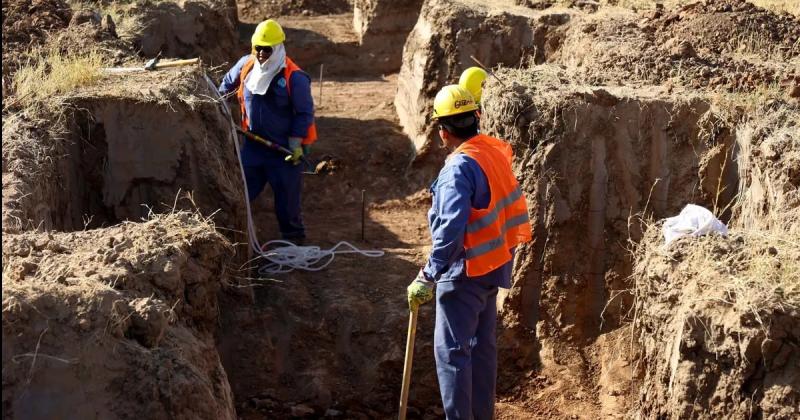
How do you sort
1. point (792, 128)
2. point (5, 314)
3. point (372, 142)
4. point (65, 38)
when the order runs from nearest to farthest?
1. point (5, 314)
2. point (792, 128)
3. point (65, 38)
4. point (372, 142)

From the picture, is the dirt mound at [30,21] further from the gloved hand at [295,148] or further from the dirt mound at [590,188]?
the dirt mound at [590,188]

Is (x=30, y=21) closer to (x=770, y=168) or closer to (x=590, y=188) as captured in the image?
(x=590, y=188)

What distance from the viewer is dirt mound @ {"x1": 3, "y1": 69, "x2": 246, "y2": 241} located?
707cm

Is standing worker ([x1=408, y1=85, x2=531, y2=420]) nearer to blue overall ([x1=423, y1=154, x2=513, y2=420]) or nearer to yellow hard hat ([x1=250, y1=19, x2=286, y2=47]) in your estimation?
blue overall ([x1=423, y1=154, x2=513, y2=420])

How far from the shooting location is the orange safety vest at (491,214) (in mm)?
5688

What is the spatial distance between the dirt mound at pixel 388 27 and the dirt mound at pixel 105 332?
944 cm

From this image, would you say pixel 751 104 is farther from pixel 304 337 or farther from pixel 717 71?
pixel 304 337

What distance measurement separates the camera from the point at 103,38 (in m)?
9.62

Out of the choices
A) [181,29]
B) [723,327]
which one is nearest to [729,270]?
[723,327]

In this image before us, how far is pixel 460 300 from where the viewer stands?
5.83m

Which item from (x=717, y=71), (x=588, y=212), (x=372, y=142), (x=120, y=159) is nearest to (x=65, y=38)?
(x=120, y=159)

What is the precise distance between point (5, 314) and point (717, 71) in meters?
5.91

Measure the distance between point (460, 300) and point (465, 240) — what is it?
0.36m

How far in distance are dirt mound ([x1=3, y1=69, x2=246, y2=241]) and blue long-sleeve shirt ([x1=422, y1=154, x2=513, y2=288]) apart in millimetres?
2075
